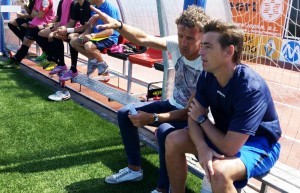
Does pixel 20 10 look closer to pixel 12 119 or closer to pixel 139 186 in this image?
pixel 12 119

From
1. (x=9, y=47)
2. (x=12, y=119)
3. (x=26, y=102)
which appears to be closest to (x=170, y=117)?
(x=12, y=119)

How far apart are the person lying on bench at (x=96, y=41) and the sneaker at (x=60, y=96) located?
0.29m

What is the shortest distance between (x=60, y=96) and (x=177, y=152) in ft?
10.5

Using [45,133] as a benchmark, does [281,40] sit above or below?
above

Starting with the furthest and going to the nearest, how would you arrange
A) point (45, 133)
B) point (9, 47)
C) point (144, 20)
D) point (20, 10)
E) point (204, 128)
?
point (9, 47) < point (20, 10) < point (144, 20) < point (45, 133) < point (204, 128)

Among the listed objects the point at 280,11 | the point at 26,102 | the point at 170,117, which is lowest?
the point at 26,102

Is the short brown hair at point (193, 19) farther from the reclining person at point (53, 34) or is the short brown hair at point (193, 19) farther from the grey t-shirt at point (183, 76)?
Result: the reclining person at point (53, 34)

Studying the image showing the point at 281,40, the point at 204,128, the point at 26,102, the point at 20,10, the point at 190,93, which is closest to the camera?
the point at 204,128

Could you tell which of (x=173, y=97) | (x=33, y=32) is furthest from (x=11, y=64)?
(x=173, y=97)

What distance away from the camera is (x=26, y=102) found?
5.10 m

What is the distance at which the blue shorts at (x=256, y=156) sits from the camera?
7.01ft

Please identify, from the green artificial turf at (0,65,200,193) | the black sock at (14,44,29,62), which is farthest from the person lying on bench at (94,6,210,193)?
the black sock at (14,44,29,62)

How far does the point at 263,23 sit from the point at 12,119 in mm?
3007

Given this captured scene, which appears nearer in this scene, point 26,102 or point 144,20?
point 26,102
